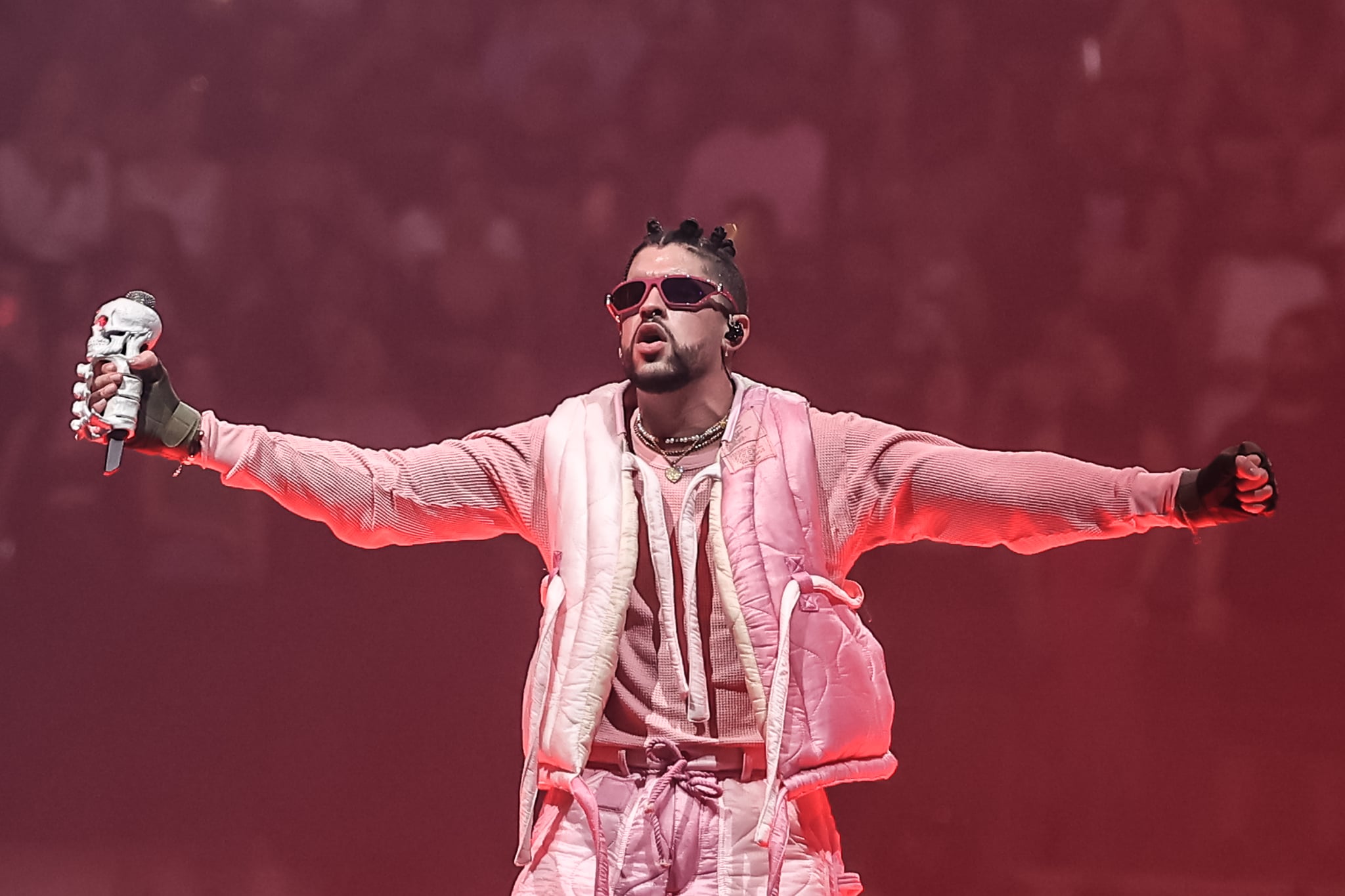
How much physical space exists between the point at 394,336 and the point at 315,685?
0.75m

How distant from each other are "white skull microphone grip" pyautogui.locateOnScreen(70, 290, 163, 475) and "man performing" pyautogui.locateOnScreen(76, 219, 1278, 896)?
2 centimetres

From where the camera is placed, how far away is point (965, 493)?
198 centimetres

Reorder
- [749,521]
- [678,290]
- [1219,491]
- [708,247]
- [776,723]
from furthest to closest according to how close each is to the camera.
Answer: [708,247] < [678,290] < [749,521] < [776,723] < [1219,491]

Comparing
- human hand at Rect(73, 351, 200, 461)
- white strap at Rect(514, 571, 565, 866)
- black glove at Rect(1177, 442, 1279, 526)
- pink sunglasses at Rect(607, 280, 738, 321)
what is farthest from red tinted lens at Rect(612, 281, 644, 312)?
black glove at Rect(1177, 442, 1279, 526)

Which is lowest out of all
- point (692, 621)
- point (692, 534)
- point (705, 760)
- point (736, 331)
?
point (705, 760)

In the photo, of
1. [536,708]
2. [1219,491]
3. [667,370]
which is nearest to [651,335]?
[667,370]

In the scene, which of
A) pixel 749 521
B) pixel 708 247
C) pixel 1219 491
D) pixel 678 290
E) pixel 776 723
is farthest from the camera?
pixel 708 247

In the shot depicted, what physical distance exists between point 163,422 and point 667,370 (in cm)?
72

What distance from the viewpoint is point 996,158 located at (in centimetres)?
282

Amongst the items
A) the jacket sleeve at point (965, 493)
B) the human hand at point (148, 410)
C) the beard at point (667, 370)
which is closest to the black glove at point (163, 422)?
the human hand at point (148, 410)

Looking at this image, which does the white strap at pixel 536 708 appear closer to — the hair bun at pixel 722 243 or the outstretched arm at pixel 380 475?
the outstretched arm at pixel 380 475

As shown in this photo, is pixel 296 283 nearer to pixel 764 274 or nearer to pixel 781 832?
pixel 764 274

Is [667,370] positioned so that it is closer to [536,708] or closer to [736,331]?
[736,331]

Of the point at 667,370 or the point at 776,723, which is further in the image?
the point at 667,370
